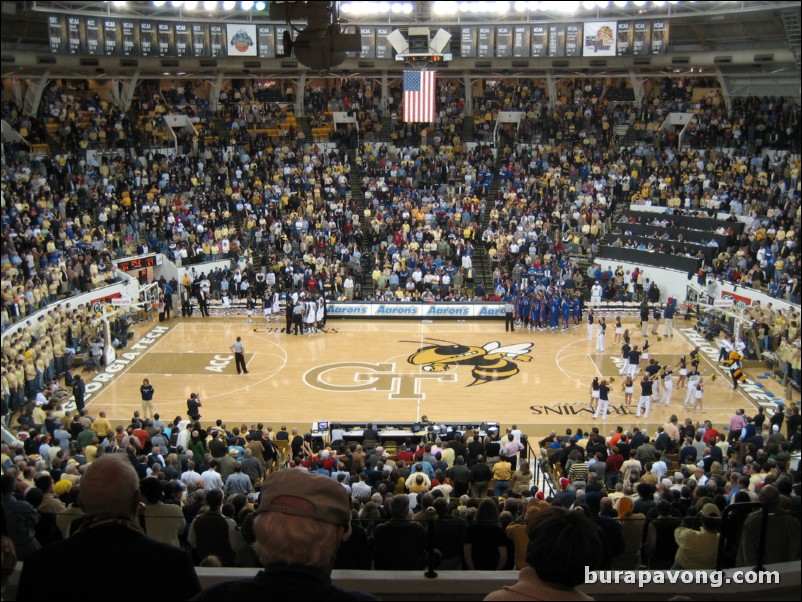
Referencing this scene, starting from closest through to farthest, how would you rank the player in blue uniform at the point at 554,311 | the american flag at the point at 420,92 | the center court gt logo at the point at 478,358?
the center court gt logo at the point at 478,358
the player in blue uniform at the point at 554,311
the american flag at the point at 420,92

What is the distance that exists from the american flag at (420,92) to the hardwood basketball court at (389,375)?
27.0 feet

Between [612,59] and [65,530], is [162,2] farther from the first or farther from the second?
[65,530]

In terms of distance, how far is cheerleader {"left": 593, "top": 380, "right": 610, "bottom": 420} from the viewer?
19.1 meters

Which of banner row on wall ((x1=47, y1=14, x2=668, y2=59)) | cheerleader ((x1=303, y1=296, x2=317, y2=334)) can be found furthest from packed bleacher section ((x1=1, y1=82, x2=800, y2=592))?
A: banner row on wall ((x1=47, y1=14, x2=668, y2=59))

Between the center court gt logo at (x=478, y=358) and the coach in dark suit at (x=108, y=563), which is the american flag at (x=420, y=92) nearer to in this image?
the center court gt logo at (x=478, y=358)

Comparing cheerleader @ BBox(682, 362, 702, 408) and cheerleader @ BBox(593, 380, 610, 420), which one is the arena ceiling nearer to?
cheerleader @ BBox(682, 362, 702, 408)

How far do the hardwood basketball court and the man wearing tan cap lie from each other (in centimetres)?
1600

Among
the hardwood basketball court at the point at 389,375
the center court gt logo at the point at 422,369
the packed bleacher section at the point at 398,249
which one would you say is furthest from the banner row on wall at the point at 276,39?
the center court gt logo at the point at 422,369

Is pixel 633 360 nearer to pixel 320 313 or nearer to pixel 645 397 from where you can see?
pixel 645 397

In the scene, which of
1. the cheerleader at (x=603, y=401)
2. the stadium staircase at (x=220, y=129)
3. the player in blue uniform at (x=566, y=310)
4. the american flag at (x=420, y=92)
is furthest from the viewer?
the stadium staircase at (x=220, y=129)

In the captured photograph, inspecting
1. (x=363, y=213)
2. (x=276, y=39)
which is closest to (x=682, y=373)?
(x=363, y=213)

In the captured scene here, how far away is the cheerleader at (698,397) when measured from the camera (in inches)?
781

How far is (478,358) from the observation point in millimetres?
24109

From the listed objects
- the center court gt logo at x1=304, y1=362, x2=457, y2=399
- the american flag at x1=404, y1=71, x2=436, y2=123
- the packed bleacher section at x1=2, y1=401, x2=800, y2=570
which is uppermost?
the american flag at x1=404, y1=71, x2=436, y2=123
